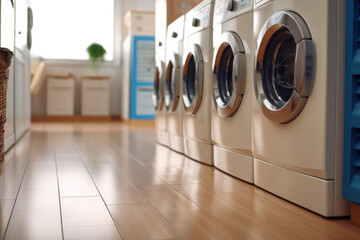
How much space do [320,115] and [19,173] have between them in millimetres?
1429

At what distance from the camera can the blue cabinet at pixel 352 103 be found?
54.4 inches

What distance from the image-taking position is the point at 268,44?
179 centimetres

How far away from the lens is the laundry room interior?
1.39m

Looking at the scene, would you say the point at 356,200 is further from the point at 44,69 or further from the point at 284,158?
the point at 44,69

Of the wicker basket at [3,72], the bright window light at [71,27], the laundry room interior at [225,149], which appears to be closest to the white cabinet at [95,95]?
the bright window light at [71,27]

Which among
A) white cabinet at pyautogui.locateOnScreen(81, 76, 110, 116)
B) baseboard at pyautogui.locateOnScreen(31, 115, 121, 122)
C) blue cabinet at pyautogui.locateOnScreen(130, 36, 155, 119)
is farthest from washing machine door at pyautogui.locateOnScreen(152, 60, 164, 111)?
baseboard at pyautogui.locateOnScreen(31, 115, 121, 122)

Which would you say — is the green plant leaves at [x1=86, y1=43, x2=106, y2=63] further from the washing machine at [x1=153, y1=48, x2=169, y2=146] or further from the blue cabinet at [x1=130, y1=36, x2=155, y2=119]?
the washing machine at [x1=153, y1=48, x2=169, y2=146]

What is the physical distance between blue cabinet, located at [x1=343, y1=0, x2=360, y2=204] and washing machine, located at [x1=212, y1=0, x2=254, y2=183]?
2.03 ft

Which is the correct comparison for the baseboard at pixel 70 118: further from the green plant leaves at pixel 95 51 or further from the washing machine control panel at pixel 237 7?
the washing machine control panel at pixel 237 7

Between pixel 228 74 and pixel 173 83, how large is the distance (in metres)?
0.96

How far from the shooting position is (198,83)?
2705mm

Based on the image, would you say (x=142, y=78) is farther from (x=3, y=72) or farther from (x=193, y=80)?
(x=3, y=72)

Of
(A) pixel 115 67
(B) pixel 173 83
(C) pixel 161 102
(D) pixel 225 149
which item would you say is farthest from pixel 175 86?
(A) pixel 115 67

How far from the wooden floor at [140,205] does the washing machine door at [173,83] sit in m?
0.70
